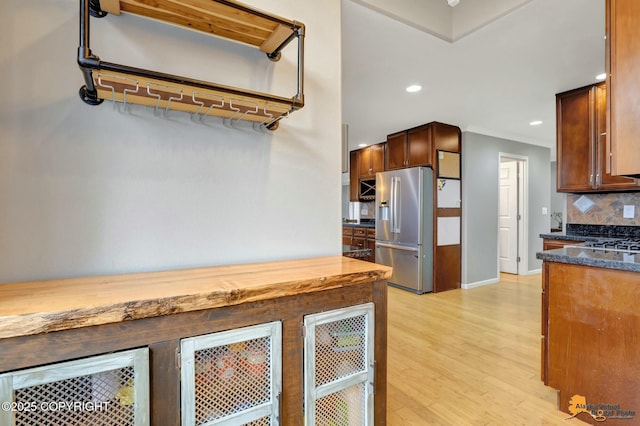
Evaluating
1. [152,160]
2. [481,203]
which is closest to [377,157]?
[481,203]

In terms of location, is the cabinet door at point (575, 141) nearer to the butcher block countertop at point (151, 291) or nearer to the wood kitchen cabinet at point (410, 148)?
the wood kitchen cabinet at point (410, 148)

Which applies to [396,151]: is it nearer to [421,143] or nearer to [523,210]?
[421,143]

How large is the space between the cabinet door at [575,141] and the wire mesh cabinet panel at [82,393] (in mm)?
3777

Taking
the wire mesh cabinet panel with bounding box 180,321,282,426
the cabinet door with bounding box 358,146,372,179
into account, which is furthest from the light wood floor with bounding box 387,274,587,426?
the cabinet door with bounding box 358,146,372,179

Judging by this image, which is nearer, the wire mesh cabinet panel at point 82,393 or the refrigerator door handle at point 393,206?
the wire mesh cabinet panel at point 82,393

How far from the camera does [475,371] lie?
218 centimetres

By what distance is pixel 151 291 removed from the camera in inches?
35.9

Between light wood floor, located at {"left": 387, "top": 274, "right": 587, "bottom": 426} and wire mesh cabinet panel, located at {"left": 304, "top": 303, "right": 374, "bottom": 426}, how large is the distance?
0.63 metres

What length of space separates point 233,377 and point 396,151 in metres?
4.35

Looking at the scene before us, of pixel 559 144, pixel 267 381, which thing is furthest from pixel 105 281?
pixel 559 144

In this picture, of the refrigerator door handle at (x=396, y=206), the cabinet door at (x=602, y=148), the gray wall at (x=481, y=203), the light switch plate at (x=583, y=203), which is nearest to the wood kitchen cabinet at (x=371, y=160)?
the refrigerator door handle at (x=396, y=206)

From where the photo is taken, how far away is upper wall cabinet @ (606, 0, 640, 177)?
55.2 inches

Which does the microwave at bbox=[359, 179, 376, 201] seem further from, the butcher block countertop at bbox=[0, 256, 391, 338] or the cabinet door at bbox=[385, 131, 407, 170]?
the butcher block countertop at bbox=[0, 256, 391, 338]

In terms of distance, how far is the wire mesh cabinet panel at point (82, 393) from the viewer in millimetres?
728
